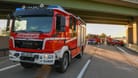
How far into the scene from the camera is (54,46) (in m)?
10.3

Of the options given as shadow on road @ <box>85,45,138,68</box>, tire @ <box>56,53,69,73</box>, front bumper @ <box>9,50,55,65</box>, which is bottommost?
shadow on road @ <box>85,45,138,68</box>

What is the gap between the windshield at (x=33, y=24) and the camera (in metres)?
10.3

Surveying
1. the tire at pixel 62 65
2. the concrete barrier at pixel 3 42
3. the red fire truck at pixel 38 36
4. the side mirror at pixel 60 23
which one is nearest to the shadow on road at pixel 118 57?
the tire at pixel 62 65

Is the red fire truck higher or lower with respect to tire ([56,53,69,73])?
higher

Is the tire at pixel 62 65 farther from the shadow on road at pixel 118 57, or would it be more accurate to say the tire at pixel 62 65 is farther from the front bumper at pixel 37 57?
the shadow on road at pixel 118 57

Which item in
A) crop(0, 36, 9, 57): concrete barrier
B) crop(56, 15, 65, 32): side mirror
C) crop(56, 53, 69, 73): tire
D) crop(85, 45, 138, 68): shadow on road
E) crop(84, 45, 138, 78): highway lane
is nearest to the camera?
crop(56, 15, 65, 32): side mirror

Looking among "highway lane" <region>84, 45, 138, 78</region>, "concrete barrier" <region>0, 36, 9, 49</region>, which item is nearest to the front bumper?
"highway lane" <region>84, 45, 138, 78</region>

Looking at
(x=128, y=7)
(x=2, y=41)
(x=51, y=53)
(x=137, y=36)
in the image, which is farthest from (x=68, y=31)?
(x=137, y=36)

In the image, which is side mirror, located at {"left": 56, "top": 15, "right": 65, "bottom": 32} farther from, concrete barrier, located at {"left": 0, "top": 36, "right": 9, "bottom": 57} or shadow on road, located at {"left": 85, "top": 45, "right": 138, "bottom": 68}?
concrete barrier, located at {"left": 0, "top": 36, "right": 9, "bottom": 57}

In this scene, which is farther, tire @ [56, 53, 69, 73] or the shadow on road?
the shadow on road

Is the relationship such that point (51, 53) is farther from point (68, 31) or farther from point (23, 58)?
point (68, 31)

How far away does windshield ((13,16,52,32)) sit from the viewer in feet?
33.7

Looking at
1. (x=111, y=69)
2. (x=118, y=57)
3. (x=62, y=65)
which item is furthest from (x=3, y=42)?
(x=62, y=65)

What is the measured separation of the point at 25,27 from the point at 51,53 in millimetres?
1669
